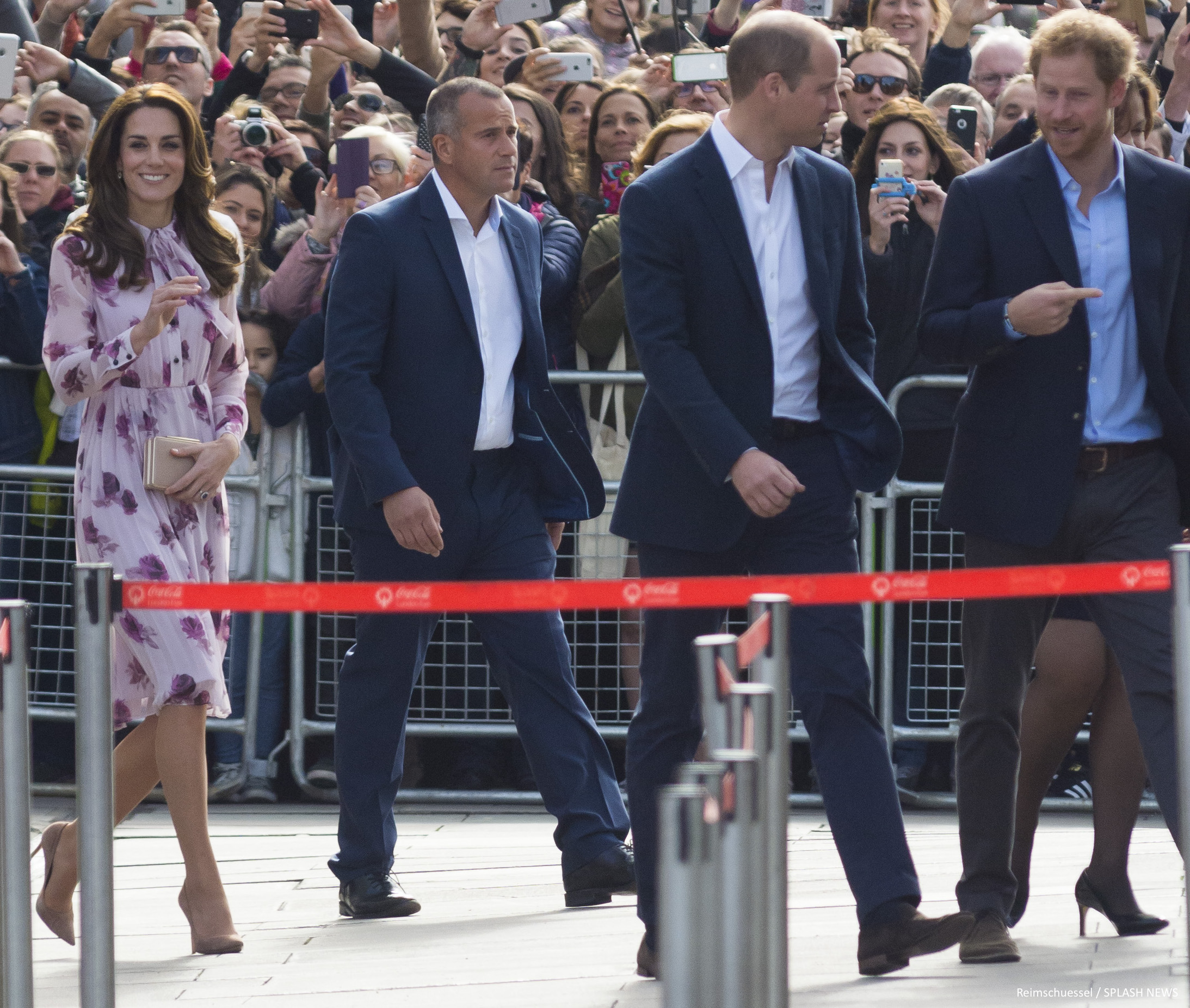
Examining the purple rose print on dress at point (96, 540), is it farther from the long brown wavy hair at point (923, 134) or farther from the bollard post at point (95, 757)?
the long brown wavy hair at point (923, 134)

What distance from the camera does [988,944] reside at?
4.64 metres

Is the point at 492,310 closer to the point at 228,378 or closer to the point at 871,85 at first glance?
the point at 228,378

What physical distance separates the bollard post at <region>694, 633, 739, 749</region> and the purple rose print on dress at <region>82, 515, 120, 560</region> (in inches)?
92.8

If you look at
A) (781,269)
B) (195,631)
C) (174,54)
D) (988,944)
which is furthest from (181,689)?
(174,54)

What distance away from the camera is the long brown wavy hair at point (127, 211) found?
17.0 feet

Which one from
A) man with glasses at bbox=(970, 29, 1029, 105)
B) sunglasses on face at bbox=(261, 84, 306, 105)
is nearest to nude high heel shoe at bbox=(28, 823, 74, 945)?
sunglasses on face at bbox=(261, 84, 306, 105)

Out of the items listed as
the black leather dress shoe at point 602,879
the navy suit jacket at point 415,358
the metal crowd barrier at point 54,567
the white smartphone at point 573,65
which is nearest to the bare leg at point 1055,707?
the black leather dress shoe at point 602,879

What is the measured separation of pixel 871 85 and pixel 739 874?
5702mm

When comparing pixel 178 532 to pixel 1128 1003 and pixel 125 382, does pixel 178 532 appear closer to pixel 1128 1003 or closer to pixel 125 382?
pixel 125 382

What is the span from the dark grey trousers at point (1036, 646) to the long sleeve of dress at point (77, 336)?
7.30 ft

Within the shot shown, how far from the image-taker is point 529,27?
380 inches

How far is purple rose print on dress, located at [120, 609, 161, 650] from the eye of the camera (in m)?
5.07

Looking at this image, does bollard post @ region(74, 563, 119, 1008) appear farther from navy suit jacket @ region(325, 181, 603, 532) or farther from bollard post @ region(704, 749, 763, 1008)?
bollard post @ region(704, 749, 763, 1008)

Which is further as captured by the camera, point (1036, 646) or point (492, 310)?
point (492, 310)
